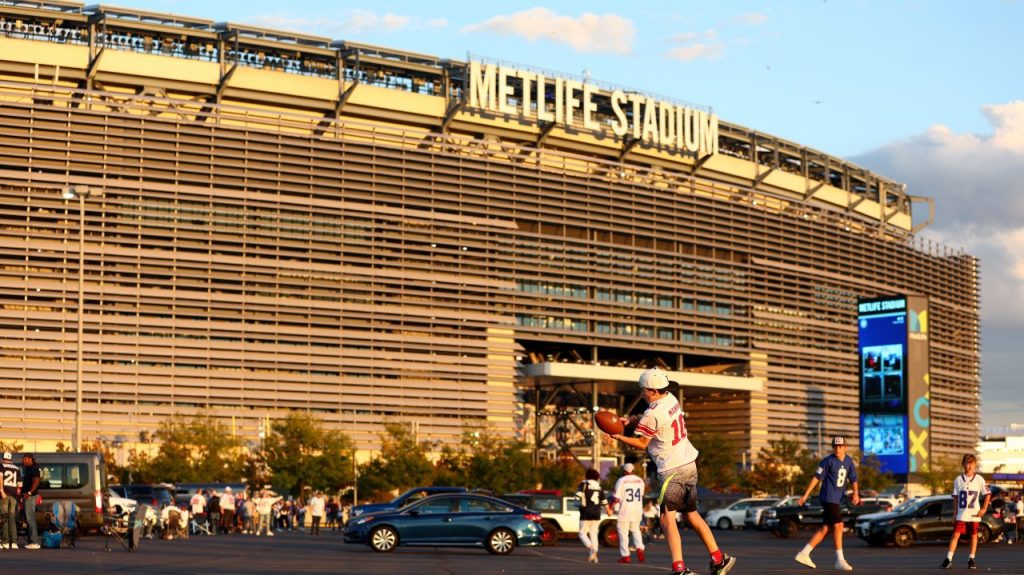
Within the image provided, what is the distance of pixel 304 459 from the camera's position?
83125mm

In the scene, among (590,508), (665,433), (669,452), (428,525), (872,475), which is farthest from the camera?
(872,475)

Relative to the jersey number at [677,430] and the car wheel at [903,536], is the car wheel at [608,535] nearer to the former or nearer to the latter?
the car wheel at [903,536]

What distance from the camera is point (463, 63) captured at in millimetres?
100125

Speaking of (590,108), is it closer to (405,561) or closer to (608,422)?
(405,561)

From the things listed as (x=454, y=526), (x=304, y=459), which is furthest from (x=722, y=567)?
(x=304, y=459)

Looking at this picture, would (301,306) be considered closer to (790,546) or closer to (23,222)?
(23,222)

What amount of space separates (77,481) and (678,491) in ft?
85.9

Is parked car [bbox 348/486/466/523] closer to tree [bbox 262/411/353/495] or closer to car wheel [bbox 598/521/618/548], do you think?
car wheel [bbox 598/521/618/548]

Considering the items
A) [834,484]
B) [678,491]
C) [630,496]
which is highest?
[678,491]

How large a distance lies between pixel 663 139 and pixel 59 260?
4300cm

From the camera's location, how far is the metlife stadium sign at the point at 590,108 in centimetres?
9956

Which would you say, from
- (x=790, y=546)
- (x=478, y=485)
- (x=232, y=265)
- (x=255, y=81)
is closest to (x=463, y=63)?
(x=255, y=81)

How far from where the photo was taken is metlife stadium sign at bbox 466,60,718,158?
99562mm

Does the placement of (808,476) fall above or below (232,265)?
below
